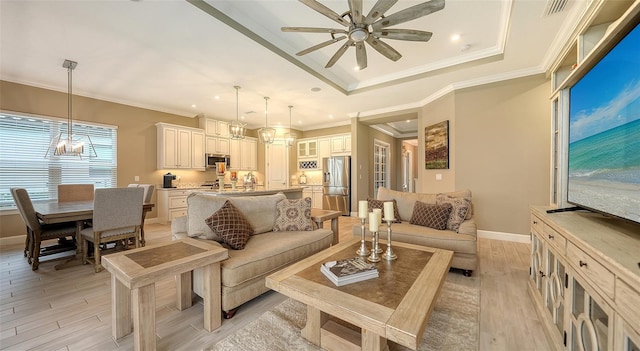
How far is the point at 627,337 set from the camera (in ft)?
2.89

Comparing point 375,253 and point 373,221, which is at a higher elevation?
point 373,221

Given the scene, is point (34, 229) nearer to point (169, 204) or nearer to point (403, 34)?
point (169, 204)

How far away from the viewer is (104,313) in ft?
6.49

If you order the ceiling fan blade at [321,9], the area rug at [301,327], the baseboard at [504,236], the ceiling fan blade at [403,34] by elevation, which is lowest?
the area rug at [301,327]

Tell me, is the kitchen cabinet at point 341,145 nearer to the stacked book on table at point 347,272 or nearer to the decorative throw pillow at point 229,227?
the decorative throw pillow at point 229,227

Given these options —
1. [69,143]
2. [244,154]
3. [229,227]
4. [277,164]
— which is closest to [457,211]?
[229,227]

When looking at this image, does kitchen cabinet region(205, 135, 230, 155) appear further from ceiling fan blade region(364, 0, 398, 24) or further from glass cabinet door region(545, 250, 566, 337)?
glass cabinet door region(545, 250, 566, 337)

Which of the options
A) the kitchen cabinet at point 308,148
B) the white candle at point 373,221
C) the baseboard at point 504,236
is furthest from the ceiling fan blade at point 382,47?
the kitchen cabinet at point 308,148

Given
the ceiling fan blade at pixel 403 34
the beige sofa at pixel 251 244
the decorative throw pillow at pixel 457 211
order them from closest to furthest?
the beige sofa at pixel 251 244 < the ceiling fan blade at pixel 403 34 < the decorative throw pillow at pixel 457 211

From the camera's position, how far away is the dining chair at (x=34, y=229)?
9.10 feet

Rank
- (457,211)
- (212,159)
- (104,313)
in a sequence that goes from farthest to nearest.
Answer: (212,159)
(457,211)
(104,313)

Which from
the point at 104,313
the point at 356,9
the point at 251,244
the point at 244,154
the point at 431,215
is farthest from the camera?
the point at 244,154

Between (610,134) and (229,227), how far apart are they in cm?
282

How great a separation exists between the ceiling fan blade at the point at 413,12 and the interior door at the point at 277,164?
593cm
